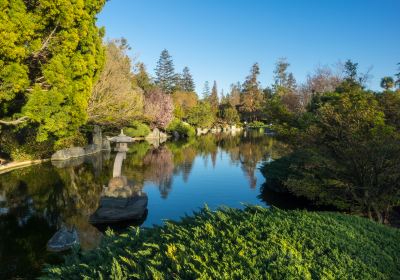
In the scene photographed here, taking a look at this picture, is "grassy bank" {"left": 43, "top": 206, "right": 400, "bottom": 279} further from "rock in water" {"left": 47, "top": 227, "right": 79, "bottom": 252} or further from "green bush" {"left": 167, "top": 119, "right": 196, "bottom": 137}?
"green bush" {"left": 167, "top": 119, "right": 196, "bottom": 137}

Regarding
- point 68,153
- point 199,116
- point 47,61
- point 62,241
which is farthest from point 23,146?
point 199,116

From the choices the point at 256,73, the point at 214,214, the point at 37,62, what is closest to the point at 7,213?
the point at 37,62

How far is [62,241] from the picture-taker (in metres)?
9.16

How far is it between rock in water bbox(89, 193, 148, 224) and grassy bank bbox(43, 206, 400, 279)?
7814 mm

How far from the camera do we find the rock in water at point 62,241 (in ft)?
29.4

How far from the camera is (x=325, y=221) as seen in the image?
4.84 metres

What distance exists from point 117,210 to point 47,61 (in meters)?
7.93

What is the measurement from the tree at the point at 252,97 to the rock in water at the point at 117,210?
72056 millimetres

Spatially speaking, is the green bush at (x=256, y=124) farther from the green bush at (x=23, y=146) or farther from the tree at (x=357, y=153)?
the tree at (x=357, y=153)

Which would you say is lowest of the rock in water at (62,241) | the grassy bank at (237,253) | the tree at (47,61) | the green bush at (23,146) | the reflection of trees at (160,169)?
the reflection of trees at (160,169)

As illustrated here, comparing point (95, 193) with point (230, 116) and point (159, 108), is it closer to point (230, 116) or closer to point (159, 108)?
point (159, 108)

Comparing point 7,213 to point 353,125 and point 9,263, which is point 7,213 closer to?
point 9,263

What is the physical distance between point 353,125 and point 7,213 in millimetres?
12096

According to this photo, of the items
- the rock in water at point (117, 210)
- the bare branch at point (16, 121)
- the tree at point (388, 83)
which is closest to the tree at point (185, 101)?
the tree at point (388, 83)
